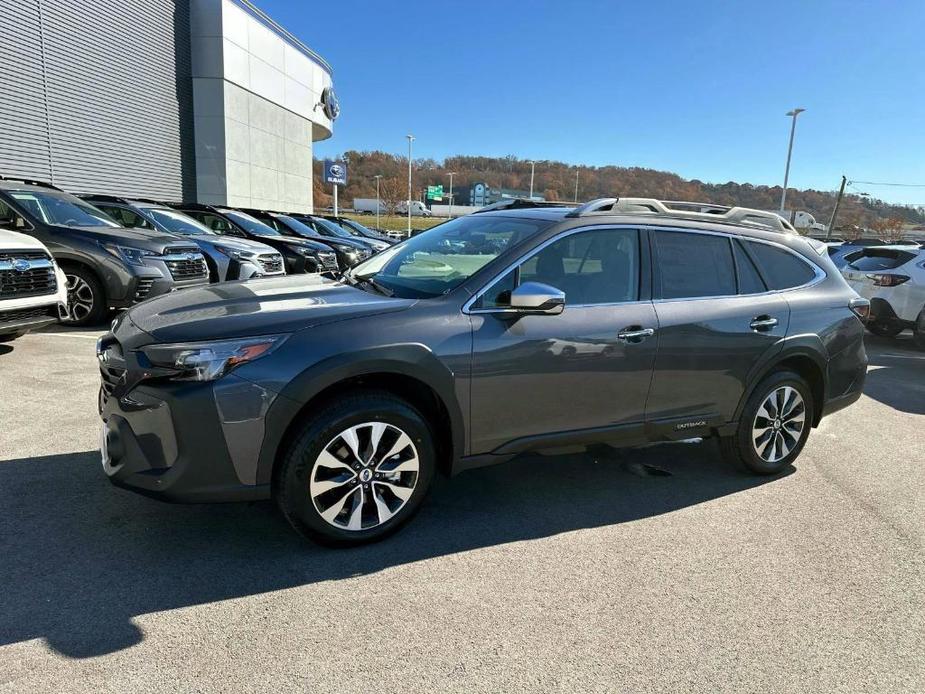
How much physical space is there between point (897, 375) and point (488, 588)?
7584 mm

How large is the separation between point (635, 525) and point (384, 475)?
4.97ft

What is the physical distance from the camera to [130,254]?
8.12 meters

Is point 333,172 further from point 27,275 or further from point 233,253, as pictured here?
point 27,275

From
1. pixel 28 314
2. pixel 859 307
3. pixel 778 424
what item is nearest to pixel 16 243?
pixel 28 314

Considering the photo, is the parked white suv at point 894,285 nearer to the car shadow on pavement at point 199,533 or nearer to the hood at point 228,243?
the car shadow on pavement at point 199,533

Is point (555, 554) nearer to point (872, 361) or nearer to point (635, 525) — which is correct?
point (635, 525)

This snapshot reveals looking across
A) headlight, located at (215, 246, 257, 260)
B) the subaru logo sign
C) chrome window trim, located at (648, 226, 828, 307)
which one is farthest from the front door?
the subaru logo sign

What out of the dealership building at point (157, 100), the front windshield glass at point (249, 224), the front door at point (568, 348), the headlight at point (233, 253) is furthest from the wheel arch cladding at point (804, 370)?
the dealership building at point (157, 100)

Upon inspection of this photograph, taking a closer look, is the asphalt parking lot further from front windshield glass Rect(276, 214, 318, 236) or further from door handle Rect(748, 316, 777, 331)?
front windshield glass Rect(276, 214, 318, 236)

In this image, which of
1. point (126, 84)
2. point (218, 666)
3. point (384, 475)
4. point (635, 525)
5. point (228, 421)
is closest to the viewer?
point (218, 666)

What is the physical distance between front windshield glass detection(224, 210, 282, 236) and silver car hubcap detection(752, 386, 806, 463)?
1093cm

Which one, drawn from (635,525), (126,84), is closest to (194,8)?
(126,84)

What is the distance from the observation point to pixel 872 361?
29.8 ft

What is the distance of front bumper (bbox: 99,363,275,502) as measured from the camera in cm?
278
